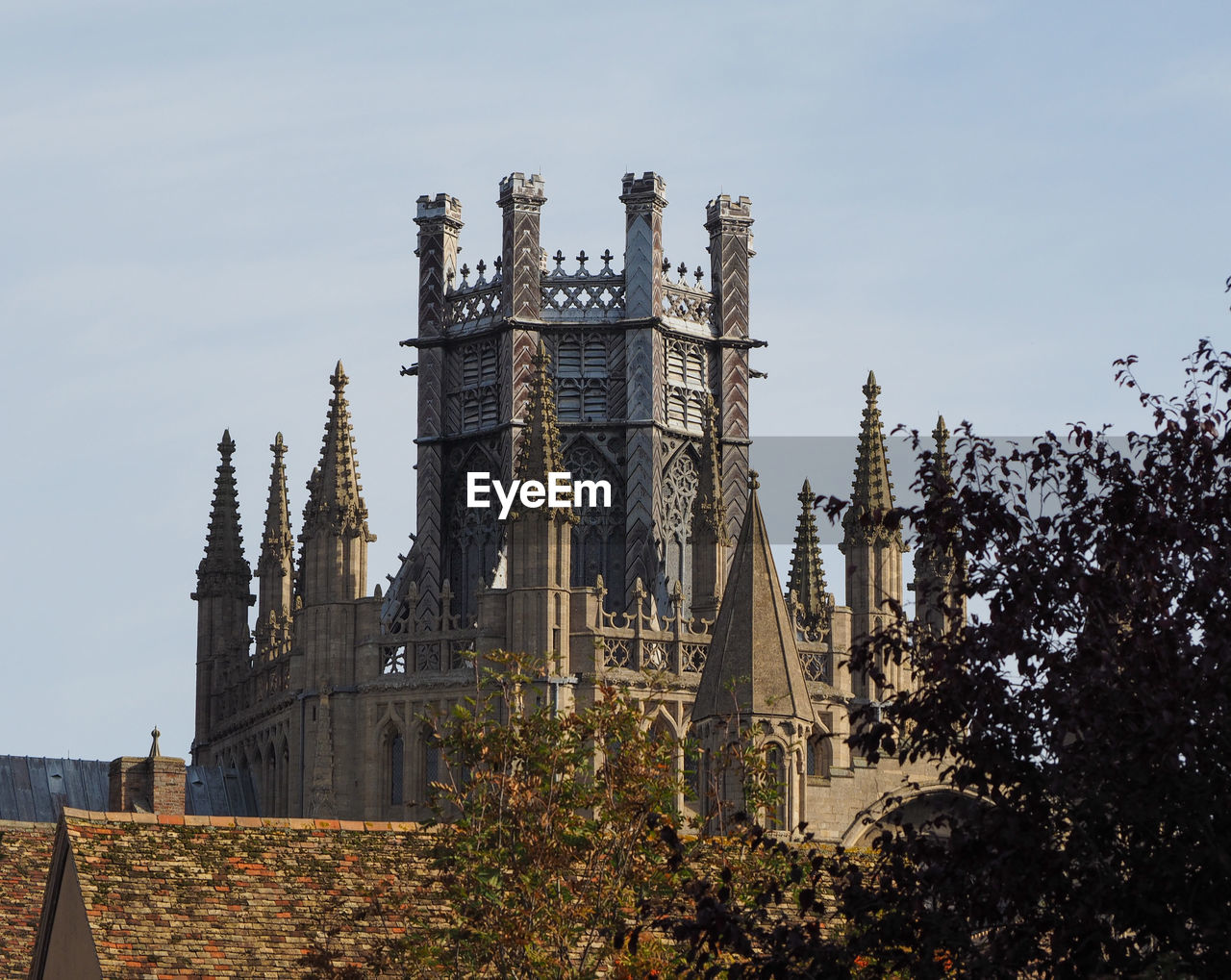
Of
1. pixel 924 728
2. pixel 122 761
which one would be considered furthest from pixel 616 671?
pixel 924 728

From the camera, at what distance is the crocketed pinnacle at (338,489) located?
66.8 meters

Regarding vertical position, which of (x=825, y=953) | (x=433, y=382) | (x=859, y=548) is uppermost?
(x=433, y=382)

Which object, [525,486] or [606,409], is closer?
[525,486]

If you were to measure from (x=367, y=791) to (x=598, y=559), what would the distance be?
43.5ft

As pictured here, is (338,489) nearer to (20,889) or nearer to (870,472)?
(870,472)

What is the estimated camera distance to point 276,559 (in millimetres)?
74500

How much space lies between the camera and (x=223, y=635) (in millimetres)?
76875

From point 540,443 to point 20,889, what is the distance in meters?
21.0

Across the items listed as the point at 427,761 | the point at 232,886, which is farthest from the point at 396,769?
the point at 232,886

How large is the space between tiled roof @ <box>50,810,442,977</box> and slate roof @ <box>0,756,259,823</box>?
30893mm

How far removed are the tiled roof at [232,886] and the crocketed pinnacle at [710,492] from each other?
2874cm

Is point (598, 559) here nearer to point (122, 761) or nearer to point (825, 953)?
point (122, 761)

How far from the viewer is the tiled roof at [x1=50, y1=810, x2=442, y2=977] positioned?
36281 mm

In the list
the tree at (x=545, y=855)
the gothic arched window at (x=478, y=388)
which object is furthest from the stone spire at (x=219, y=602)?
the tree at (x=545, y=855)
